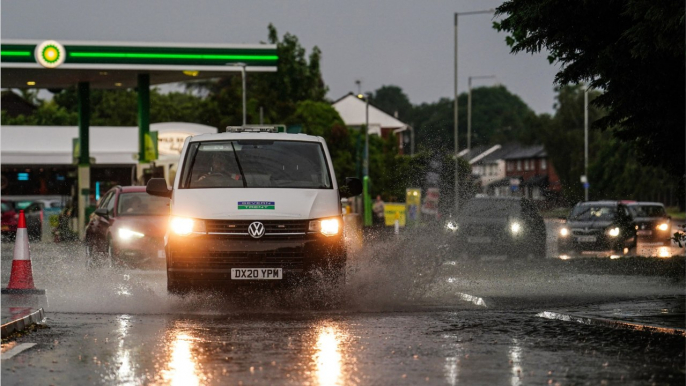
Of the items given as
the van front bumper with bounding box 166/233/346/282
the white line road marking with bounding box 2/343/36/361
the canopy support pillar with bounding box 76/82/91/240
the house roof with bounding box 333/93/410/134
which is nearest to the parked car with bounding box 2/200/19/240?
the canopy support pillar with bounding box 76/82/91/240

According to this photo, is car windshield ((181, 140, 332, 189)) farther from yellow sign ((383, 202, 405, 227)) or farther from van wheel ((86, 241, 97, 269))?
yellow sign ((383, 202, 405, 227))

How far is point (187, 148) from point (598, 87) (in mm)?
5408

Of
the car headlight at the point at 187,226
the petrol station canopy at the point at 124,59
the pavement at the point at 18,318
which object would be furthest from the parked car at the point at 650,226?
the pavement at the point at 18,318

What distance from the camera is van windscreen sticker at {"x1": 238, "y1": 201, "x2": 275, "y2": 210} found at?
12.8m

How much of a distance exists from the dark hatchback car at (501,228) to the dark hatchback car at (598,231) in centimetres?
482

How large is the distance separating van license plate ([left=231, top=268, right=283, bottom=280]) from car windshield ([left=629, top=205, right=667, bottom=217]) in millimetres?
24766

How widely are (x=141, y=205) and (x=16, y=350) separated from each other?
11.0 meters

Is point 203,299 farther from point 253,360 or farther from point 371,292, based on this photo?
point 253,360

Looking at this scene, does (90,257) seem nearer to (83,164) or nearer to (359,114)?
(83,164)

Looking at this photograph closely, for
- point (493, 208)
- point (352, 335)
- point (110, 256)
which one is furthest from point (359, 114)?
point (352, 335)

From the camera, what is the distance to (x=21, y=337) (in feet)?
33.3

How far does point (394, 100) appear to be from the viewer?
191 m

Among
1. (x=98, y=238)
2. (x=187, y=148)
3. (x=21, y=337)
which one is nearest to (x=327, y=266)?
(x=187, y=148)

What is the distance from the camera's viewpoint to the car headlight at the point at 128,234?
61.8ft
